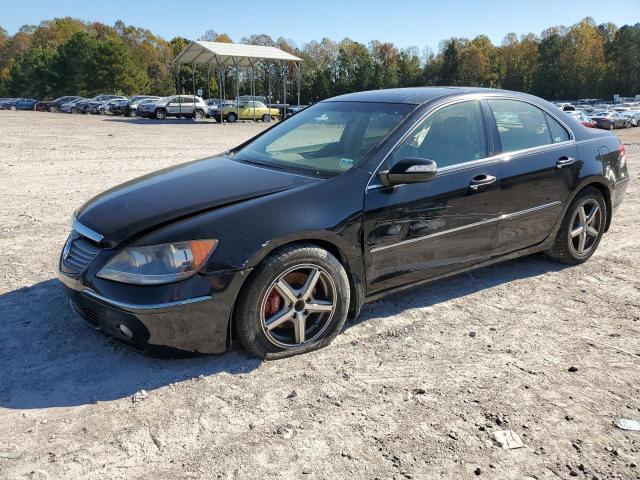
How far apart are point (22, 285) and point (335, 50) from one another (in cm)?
13555

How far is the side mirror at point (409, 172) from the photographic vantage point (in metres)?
3.64

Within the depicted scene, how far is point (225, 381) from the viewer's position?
319 centimetres

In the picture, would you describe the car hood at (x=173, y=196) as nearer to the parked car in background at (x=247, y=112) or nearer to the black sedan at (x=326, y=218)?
the black sedan at (x=326, y=218)

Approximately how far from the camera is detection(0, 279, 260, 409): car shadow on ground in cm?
304

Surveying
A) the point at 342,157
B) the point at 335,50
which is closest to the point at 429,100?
the point at 342,157

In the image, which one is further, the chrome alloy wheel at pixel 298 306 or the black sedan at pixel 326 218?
the chrome alloy wheel at pixel 298 306

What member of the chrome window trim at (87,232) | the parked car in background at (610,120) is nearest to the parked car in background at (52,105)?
the parked car in background at (610,120)

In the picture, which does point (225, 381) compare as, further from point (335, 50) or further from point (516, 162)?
point (335, 50)

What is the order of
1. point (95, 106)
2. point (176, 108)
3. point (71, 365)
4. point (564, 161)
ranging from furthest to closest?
point (95, 106)
point (176, 108)
point (564, 161)
point (71, 365)

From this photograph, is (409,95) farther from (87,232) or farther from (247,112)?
(247,112)

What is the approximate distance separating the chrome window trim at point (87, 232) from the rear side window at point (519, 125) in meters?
3.06

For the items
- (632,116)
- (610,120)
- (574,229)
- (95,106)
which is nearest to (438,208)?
(574,229)

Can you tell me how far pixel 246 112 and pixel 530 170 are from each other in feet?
116

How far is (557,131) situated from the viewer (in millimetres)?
4934
